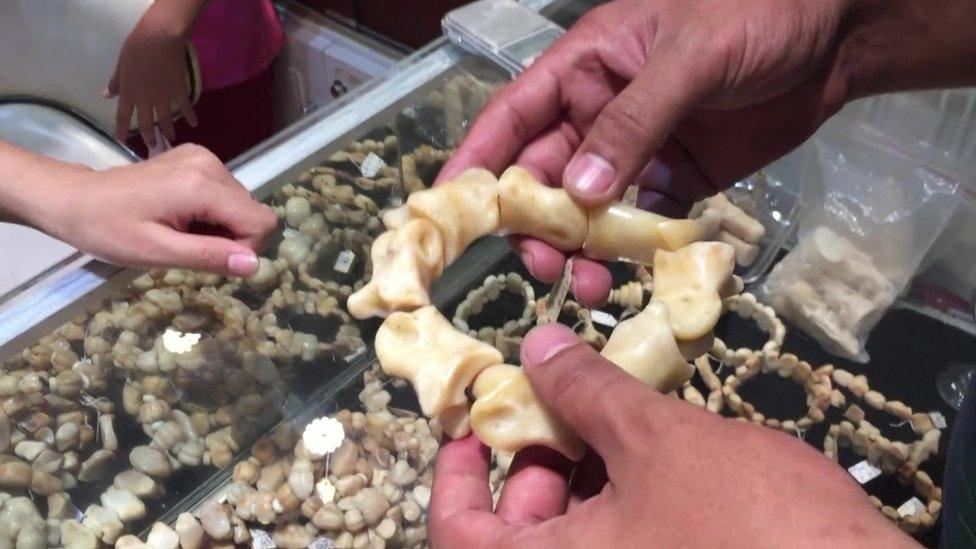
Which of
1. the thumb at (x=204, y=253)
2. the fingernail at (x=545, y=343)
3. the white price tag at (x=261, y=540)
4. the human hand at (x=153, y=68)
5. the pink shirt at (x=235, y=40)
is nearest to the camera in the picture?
the fingernail at (x=545, y=343)

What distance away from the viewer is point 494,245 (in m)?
0.89

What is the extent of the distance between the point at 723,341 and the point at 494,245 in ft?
0.84

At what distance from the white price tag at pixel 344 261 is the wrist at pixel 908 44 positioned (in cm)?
44

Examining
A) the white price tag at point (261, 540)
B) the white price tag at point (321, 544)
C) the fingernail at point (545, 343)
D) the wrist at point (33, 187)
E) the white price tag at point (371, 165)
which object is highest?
the fingernail at point (545, 343)

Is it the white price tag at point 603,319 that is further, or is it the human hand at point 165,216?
the white price tag at point 603,319

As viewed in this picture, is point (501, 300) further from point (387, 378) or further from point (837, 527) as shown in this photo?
point (837, 527)

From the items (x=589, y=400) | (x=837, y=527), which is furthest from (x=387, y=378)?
(x=837, y=527)

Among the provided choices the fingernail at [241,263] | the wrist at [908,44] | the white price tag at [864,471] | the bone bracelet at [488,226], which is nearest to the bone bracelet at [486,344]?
the bone bracelet at [488,226]

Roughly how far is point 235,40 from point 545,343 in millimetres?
947

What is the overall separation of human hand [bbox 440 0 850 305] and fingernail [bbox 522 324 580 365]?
12cm

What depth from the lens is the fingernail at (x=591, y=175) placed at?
58cm

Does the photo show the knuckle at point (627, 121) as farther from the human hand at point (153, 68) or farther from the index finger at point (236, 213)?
the human hand at point (153, 68)

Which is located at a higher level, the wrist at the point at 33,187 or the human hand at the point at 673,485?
the human hand at the point at 673,485

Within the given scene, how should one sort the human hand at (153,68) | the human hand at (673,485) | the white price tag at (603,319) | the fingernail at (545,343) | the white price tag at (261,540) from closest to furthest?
1. the human hand at (673,485)
2. the fingernail at (545,343)
3. the white price tag at (261,540)
4. the white price tag at (603,319)
5. the human hand at (153,68)
